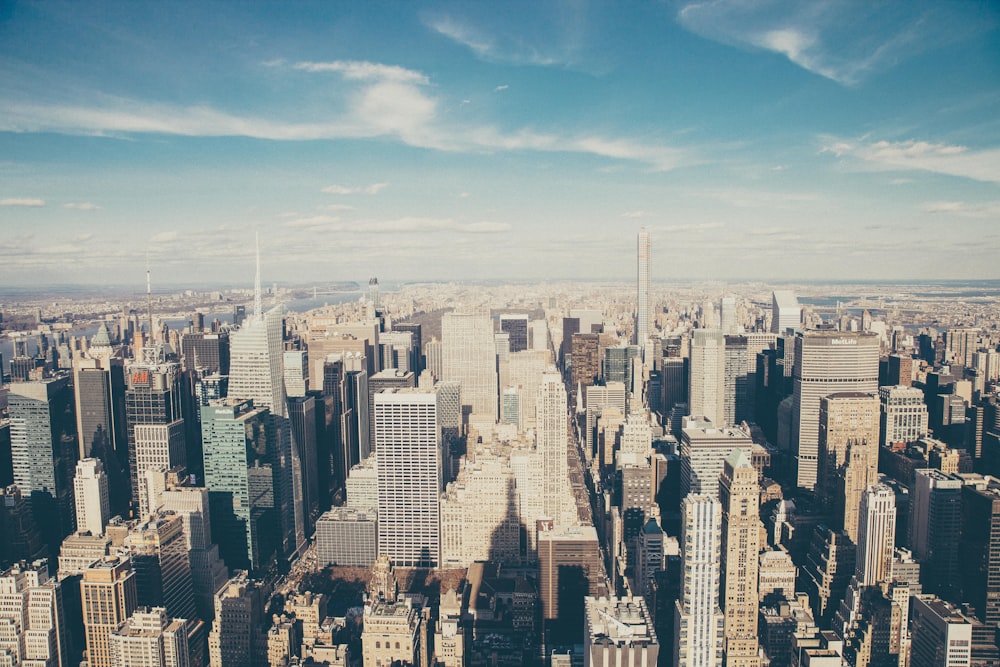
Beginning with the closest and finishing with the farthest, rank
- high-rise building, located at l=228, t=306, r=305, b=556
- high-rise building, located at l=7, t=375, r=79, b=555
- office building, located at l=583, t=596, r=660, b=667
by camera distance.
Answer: office building, located at l=583, t=596, r=660, b=667, high-rise building, located at l=7, t=375, r=79, b=555, high-rise building, located at l=228, t=306, r=305, b=556

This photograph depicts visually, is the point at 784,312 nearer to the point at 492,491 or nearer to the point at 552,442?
the point at 552,442

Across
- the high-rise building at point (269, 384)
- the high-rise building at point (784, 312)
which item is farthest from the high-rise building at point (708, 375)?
the high-rise building at point (269, 384)

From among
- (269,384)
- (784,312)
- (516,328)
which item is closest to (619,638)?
(269,384)

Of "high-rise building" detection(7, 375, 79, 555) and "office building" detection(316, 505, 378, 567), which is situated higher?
"high-rise building" detection(7, 375, 79, 555)

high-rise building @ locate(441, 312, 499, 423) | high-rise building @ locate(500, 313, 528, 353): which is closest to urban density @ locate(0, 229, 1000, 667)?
high-rise building @ locate(500, 313, 528, 353)

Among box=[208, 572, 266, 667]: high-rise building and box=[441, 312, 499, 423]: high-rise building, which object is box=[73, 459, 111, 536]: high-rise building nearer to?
box=[208, 572, 266, 667]: high-rise building

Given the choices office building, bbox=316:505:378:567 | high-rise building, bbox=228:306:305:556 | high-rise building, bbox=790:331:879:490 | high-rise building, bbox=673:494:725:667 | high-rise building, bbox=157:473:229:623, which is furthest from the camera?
high-rise building, bbox=790:331:879:490

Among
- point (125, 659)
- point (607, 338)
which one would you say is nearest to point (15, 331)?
point (125, 659)

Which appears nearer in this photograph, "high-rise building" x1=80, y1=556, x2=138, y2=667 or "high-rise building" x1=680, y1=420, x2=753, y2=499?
"high-rise building" x1=80, y1=556, x2=138, y2=667
